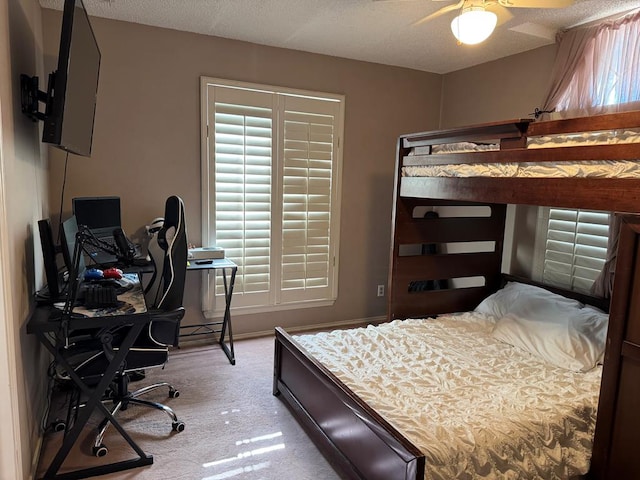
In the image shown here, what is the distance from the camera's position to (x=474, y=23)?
2.01 m

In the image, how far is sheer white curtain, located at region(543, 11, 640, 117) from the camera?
260 cm

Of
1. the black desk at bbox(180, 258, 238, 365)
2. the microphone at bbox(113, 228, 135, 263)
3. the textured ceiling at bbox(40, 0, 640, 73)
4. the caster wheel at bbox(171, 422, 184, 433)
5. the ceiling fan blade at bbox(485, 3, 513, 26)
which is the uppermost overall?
the textured ceiling at bbox(40, 0, 640, 73)

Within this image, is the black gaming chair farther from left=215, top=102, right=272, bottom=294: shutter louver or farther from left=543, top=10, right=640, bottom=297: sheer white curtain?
left=543, top=10, right=640, bottom=297: sheer white curtain

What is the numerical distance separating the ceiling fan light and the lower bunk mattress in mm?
1723

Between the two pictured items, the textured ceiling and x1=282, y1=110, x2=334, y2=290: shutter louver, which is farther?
x1=282, y1=110, x2=334, y2=290: shutter louver

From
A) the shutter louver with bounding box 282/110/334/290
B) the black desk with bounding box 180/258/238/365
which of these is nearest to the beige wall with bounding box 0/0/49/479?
the black desk with bounding box 180/258/238/365

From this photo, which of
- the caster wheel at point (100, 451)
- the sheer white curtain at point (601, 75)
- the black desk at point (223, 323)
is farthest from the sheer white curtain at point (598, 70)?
the caster wheel at point (100, 451)

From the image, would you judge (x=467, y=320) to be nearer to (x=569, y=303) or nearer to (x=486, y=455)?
(x=569, y=303)

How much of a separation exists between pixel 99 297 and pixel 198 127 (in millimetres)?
1746

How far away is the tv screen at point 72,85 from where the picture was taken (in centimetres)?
176

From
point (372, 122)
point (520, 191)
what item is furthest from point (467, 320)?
point (372, 122)

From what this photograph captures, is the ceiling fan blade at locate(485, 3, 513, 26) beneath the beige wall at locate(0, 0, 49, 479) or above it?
above

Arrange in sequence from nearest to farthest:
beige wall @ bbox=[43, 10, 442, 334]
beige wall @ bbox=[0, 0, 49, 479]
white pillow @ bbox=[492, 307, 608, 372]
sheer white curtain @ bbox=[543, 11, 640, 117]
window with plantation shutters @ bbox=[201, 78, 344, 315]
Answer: beige wall @ bbox=[0, 0, 49, 479] → white pillow @ bbox=[492, 307, 608, 372] → sheer white curtain @ bbox=[543, 11, 640, 117] → beige wall @ bbox=[43, 10, 442, 334] → window with plantation shutters @ bbox=[201, 78, 344, 315]

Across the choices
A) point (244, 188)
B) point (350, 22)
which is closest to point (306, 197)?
point (244, 188)
